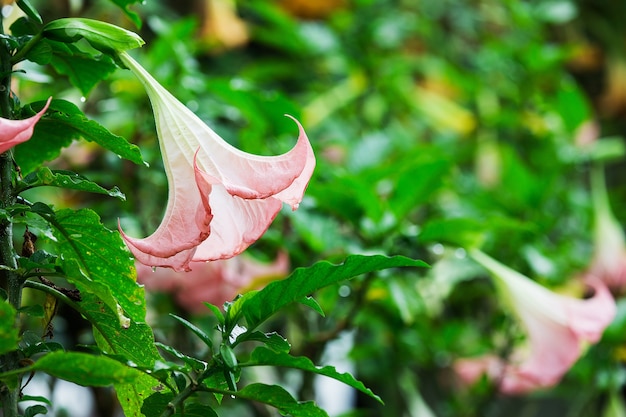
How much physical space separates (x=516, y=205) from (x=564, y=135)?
0.29 metres

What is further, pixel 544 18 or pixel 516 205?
pixel 544 18

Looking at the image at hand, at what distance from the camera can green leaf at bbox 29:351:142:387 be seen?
378 millimetres

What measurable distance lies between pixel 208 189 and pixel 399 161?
688 mm

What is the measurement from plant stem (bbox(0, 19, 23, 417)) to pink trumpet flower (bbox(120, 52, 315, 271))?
7 centimetres

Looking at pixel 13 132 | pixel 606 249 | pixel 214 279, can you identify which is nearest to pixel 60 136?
pixel 13 132

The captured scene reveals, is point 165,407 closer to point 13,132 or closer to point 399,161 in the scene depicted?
point 13,132

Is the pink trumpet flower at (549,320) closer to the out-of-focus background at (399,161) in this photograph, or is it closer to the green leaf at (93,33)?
the out-of-focus background at (399,161)

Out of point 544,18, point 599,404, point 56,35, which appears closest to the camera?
point 56,35

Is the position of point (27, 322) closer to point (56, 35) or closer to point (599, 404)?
point (56, 35)

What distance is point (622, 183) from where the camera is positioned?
2.35 meters

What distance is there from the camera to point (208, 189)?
0.44 m

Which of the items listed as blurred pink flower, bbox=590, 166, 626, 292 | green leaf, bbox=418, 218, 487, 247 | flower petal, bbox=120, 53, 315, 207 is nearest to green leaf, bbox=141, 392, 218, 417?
flower petal, bbox=120, 53, 315, 207

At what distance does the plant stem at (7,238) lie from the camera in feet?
1.42

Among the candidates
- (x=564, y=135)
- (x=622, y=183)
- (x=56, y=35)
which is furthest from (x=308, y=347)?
(x=622, y=183)
